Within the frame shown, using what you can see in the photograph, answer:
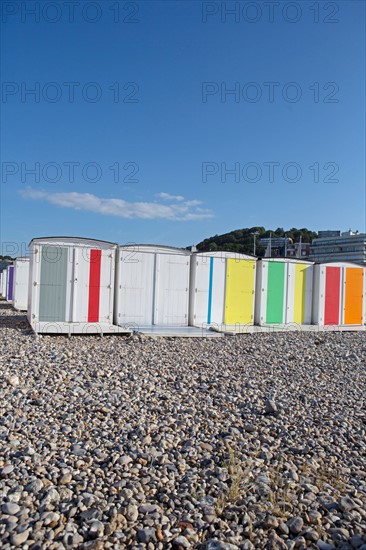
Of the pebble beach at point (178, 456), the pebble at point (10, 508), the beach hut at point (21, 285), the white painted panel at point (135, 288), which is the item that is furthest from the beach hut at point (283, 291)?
the beach hut at point (21, 285)

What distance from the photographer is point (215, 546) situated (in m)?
2.39

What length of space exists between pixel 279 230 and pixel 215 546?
6348cm

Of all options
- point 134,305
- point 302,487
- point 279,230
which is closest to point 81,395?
point 302,487

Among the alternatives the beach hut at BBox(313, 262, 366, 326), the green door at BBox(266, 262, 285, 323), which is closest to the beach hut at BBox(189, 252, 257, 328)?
the green door at BBox(266, 262, 285, 323)

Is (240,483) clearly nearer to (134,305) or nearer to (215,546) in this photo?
(215,546)

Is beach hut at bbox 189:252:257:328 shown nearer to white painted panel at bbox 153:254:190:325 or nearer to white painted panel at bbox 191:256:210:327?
white painted panel at bbox 191:256:210:327

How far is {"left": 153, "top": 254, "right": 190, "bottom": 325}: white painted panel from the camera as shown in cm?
1101

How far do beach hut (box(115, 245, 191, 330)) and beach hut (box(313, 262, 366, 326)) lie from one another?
4154 mm

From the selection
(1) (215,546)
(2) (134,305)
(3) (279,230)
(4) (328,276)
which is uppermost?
(3) (279,230)

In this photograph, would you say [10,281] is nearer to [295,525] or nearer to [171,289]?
[171,289]

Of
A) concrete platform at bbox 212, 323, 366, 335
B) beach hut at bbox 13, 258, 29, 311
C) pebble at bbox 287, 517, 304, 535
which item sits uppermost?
beach hut at bbox 13, 258, 29, 311

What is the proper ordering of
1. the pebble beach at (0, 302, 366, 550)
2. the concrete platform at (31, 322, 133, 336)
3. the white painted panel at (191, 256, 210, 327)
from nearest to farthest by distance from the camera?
the pebble beach at (0, 302, 366, 550), the concrete platform at (31, 322, 133, 336), the white painted panel at (191, 256, 210, 327)

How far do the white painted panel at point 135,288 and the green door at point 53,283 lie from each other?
1.36 m

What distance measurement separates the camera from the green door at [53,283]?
9.82 m
